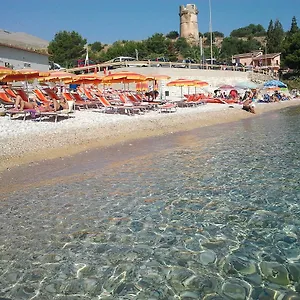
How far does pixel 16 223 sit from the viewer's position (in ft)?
15.5

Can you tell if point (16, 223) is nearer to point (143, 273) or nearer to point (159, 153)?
point (143, 273)

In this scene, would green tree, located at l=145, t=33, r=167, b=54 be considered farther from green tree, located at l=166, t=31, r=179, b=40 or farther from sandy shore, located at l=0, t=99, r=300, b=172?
sandy shore, located at l=0, t=99, r=300, b=172

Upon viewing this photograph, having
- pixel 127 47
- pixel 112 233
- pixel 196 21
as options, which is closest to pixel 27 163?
pixel 112 233

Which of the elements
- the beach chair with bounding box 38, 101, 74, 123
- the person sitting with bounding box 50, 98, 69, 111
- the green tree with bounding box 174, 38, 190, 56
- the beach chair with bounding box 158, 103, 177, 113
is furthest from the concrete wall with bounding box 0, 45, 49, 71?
the green tree with bounding box 174, 38, 190, 56

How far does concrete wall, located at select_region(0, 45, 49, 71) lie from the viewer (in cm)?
2659

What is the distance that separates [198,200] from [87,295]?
2.69 m

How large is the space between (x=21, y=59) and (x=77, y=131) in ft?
67.9

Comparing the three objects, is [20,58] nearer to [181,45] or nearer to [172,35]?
[181,45]

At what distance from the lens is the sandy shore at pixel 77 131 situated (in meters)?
8.70

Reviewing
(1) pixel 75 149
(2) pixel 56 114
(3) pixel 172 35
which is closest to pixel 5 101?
(2) pixel 56 114

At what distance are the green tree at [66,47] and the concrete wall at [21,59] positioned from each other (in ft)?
82.5

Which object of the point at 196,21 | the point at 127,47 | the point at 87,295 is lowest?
the point at 87,295

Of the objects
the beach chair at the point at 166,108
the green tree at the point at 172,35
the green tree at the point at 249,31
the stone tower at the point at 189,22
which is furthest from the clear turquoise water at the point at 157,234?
the green tree at the point at 249,31

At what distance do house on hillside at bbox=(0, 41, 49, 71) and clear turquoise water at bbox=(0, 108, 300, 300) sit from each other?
22.2m
